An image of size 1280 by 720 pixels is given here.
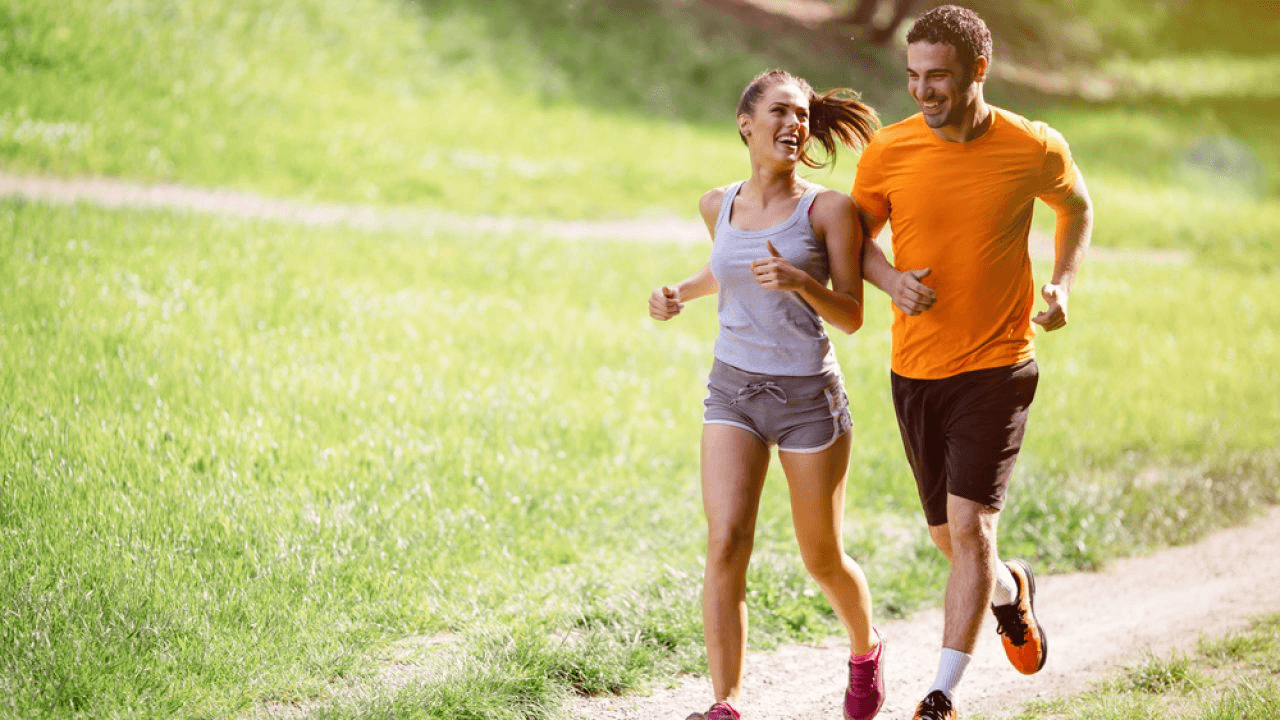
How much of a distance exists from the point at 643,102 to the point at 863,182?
18.2 m

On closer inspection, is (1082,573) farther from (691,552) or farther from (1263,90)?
(1263,90)

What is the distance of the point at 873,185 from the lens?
4.66 metres

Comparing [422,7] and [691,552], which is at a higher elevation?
[422,7]

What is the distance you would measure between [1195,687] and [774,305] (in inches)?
99.9

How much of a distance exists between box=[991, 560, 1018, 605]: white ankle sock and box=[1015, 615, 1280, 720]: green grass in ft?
1.57

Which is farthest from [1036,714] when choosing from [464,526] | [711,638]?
[464,526]

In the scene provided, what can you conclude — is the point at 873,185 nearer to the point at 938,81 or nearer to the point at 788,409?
the point at 938,81

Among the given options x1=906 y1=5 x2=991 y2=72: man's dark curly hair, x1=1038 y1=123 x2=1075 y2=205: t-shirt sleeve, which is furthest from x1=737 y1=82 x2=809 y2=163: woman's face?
x1=1038 y1=123 x2=1075 y2=205: t-shirt sleeve

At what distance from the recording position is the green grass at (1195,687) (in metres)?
4.85

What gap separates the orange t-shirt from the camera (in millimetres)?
4559

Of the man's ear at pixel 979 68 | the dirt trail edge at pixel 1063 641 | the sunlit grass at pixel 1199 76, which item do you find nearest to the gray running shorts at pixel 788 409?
the man's ear at pixel 979 68

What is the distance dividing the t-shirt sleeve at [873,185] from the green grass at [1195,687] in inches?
86.1

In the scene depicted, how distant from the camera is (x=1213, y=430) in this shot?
9531mm

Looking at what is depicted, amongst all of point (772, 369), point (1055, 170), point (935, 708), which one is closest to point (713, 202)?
point (772, 369)
